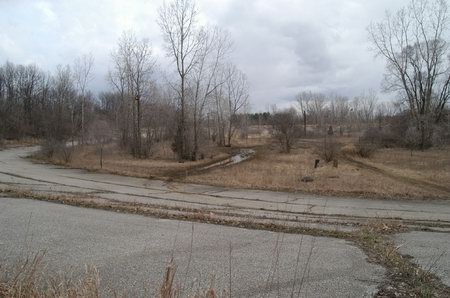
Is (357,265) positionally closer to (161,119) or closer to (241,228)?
(241,228)

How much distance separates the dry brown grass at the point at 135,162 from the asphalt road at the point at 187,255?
17.0 m

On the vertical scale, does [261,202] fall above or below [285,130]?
below

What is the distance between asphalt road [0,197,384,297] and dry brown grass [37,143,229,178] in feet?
55.7

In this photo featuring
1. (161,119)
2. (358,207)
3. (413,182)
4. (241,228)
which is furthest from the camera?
(161,119)

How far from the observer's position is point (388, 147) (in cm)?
5928

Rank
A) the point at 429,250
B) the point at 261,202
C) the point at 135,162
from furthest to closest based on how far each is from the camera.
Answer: the point at 135,162 → the point at 261,202 → the point at 429,250

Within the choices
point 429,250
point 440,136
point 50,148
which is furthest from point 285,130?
point 429,250

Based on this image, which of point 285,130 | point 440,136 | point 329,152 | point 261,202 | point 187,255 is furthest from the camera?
point 440,136

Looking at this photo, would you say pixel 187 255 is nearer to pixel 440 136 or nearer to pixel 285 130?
pixel 285 130

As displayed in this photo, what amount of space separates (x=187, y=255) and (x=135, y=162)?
1209 inches

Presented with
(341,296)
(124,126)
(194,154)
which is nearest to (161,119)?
(124,126)

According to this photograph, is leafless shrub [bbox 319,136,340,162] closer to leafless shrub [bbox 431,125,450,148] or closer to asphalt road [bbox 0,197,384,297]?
asphalt road [bbox 0,197,384,297]

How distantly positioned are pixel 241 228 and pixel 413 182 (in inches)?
720

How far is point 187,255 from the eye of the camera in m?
6.98
